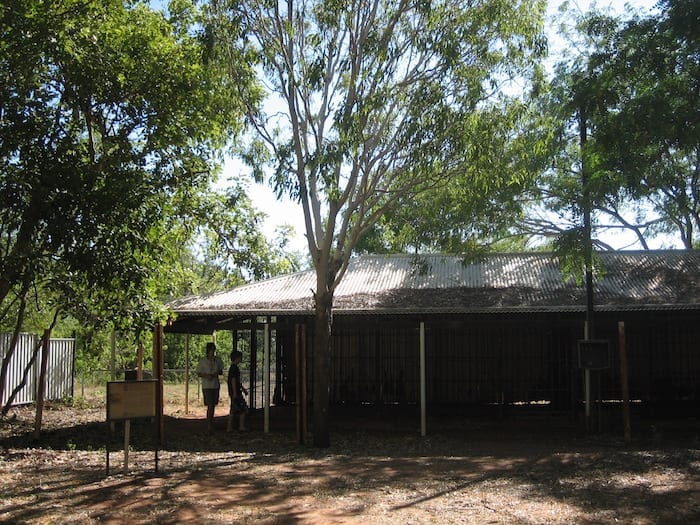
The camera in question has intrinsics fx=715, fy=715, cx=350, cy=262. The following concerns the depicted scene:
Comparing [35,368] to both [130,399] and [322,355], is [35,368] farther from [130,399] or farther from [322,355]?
[130,399]

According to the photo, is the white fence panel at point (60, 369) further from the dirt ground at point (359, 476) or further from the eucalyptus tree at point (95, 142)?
the eucalyptus tree at point (95, 142)

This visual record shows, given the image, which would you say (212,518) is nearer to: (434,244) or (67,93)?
(67,93)

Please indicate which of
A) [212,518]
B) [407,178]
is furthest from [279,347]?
[212,518]

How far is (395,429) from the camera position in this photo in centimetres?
1469

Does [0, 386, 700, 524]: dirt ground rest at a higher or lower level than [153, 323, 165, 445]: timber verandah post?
lower

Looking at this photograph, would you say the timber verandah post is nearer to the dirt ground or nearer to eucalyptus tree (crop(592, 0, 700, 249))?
the dirt ground

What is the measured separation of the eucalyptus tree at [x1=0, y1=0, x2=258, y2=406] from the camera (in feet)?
28.2

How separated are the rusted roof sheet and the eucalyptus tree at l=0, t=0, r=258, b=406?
441 cm

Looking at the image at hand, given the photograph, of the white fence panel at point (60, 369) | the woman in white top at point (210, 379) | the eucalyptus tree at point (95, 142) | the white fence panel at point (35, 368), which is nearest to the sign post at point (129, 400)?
the eucalyptus tree at point (95, 142)

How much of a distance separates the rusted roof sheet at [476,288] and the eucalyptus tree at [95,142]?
4409mm

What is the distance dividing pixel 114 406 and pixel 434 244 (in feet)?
25.6

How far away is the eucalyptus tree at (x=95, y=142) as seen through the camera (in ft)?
28.2

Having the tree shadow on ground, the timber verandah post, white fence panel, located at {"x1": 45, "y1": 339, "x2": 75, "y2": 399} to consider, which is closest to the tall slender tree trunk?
the tree shadow on ground

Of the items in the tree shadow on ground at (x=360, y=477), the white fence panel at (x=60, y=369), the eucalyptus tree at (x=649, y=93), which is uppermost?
the eucalyptus tree at (x=649, y=93)
